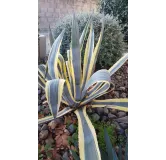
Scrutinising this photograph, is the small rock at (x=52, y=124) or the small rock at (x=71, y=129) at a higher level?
the small rock at (x=52, y=124)

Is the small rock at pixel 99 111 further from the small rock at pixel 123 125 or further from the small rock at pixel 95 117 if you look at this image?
the small rock at pixel 123 125

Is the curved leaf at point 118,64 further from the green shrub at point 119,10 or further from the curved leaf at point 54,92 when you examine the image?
the curved leaf at point 54,92

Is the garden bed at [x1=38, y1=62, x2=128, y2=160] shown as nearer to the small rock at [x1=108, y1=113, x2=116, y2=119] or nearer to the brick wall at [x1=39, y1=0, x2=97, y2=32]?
the small rock at [x1=108, y1=113, x2=116, y2=119]

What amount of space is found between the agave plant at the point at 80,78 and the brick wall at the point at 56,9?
82mm

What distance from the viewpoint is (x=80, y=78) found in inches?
62.6

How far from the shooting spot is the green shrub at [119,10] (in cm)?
158

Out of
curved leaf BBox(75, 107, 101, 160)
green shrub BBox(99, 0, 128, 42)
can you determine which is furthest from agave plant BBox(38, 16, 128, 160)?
green shrub BBox(99, 0, 128, 42)

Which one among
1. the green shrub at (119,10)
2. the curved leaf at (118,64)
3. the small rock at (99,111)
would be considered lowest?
the small rock at (99,111)

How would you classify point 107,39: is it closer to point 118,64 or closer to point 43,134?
point 118,64

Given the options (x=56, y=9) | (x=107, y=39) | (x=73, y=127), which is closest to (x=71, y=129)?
(x=73, y=127)

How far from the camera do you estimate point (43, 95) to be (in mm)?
1610

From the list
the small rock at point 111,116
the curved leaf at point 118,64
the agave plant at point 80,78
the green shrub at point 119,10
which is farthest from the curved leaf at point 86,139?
the green shrub at point 119,10
